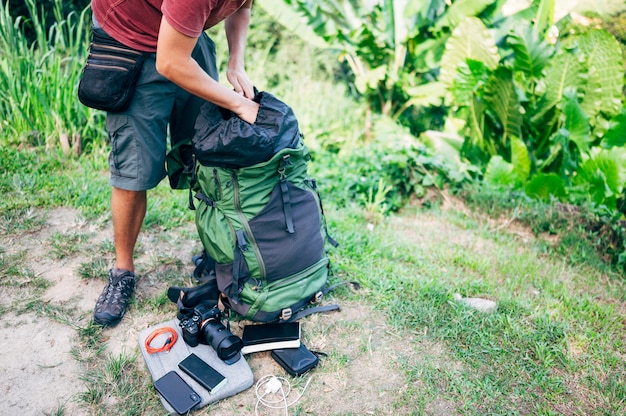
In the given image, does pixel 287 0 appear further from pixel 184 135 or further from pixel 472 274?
pixel 472 274

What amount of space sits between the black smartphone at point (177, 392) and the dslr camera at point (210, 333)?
0.19 metres

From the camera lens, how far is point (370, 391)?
2.15 metres

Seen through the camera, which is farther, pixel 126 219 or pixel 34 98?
pixel 34 98

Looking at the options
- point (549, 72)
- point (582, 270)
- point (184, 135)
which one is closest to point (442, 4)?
point (549, 72)

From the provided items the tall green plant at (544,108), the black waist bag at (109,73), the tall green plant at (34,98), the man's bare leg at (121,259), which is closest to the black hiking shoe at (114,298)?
the man's bare leg at (121,259)

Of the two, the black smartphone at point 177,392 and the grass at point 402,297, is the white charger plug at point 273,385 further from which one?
the black smartphone at point 177,392

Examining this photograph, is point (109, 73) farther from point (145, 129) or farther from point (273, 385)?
point (273, 385)

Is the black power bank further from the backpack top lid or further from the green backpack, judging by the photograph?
the backpack top lid

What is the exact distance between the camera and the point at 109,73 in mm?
2123

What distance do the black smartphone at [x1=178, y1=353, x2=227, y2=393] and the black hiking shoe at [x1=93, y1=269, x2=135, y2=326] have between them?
1.70ft

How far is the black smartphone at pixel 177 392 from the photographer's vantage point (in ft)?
6.34

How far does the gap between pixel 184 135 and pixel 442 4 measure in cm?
396

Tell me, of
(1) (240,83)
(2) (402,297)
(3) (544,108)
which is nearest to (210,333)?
(2) (402,297)

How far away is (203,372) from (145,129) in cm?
119
